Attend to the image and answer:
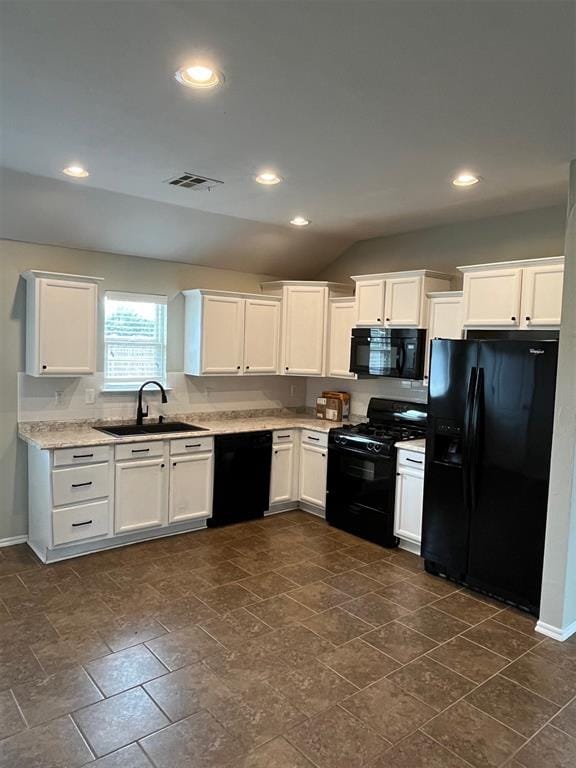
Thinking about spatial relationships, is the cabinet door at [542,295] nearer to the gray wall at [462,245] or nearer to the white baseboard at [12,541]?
the gray wall at [462,245]

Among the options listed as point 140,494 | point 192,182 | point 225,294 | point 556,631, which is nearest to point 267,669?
point 556,631

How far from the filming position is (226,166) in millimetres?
3406

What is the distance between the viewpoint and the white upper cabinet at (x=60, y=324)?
4.21m

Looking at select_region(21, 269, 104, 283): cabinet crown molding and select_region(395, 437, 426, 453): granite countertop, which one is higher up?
select_region(21, 269, 104, 283): cabinet crown molding

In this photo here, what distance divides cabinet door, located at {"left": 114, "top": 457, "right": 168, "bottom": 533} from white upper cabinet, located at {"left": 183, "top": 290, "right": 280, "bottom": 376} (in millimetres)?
1120

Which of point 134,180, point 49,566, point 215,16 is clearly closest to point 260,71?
point 215,16

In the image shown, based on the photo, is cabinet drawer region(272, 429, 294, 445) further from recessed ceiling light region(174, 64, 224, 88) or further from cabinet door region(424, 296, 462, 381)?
recessed ceiling light region(174, 64, 224, 88)

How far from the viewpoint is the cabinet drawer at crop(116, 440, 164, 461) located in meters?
4.37

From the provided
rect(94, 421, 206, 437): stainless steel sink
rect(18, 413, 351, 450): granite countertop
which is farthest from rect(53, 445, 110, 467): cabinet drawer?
rect(94, 421, 206, 437): stainless steel sink

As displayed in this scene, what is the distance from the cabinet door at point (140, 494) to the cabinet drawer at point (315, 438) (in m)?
1.45

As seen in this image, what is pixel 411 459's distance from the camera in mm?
4418

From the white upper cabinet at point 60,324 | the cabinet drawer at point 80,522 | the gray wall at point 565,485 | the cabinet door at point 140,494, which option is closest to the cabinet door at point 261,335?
the cabinet door at point 140,494

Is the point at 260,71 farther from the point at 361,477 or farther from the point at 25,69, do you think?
the point at 361,477

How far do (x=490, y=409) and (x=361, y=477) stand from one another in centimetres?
150
